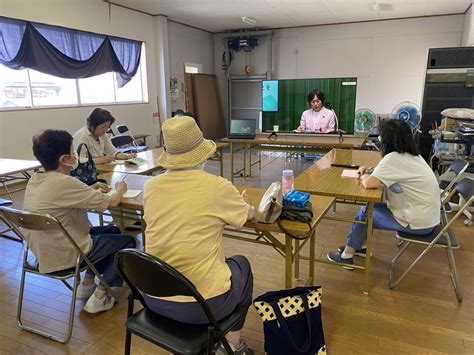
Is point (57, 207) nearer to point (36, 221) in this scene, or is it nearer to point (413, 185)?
point (36, 221)

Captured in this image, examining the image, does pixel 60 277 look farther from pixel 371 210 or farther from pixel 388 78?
pixel 388 78

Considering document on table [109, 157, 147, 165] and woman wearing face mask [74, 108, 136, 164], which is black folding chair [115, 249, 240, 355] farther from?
document on table [109, 157, 147, 165]

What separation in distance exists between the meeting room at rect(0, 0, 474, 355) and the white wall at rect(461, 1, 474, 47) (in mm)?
81

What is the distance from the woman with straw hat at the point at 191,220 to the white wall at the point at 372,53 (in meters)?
7.30

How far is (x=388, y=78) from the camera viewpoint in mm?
7633

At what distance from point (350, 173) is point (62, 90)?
476 cm

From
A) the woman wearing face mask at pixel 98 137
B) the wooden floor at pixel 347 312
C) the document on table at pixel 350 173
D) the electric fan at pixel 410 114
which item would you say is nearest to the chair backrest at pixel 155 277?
the wooden floor at pixel 347 312

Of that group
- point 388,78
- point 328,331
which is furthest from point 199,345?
point 388,78

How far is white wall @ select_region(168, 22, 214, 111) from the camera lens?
7594 mm

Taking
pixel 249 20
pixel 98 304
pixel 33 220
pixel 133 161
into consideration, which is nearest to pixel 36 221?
pixel 33 220

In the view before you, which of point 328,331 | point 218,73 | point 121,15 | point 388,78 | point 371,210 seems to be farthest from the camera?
point 218,73

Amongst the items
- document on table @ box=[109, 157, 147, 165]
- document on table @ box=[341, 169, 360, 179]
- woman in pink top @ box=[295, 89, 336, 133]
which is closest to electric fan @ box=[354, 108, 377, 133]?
woman in pink top @ box=[295, 89, 336, 133]

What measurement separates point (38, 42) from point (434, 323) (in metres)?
5.48

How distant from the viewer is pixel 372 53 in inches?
302
